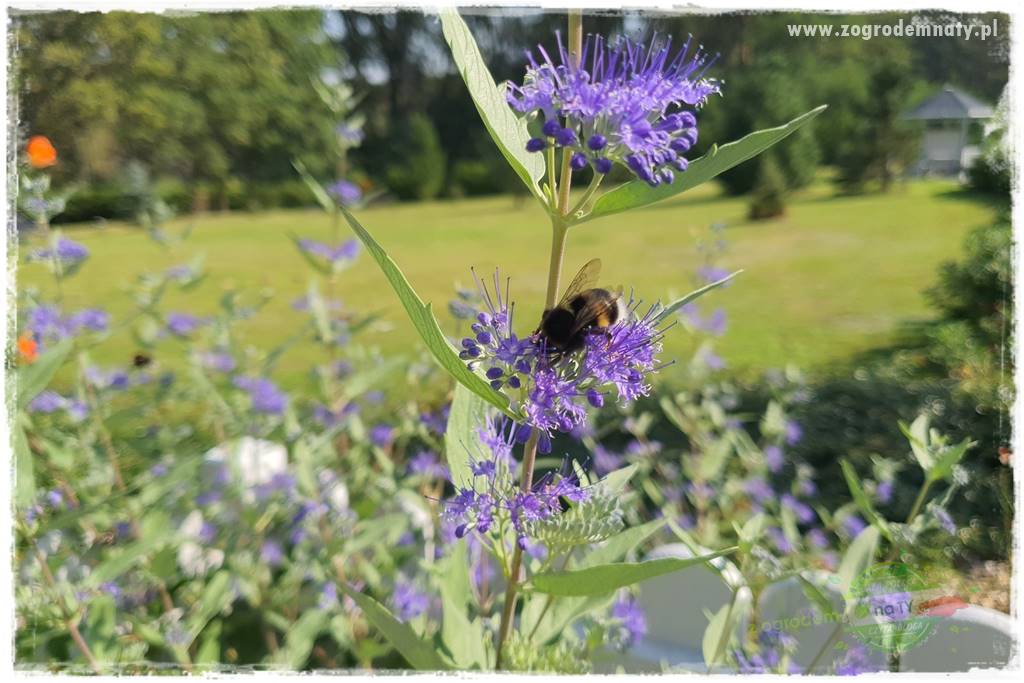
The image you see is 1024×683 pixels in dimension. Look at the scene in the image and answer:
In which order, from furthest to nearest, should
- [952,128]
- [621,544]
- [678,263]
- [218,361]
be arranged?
[678,263] → [952,128] → [218,361] → [621,544]

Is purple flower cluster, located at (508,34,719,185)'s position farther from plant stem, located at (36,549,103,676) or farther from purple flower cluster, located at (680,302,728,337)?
purple flower cluster, located at (680,302,728,337)

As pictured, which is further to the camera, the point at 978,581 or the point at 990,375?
the point at 990,375

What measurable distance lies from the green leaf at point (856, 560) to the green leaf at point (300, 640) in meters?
1.44

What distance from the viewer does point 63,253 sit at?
227cm

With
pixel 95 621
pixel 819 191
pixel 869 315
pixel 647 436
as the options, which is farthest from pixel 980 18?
pixel 819 191

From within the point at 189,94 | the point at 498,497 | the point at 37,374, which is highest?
the point at 189,94

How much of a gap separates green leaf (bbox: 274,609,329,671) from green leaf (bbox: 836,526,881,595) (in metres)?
1.44

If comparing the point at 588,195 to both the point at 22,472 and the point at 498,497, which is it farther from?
the point at 22,472

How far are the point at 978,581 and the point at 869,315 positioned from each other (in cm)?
512

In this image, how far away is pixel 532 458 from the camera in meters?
0.99

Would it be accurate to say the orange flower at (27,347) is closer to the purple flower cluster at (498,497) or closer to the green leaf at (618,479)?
the purple flower cluster at (498,497)

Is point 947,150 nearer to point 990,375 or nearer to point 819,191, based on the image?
point 990,375

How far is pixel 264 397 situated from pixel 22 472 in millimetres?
1162

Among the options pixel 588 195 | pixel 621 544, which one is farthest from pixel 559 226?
pixel 621 544
